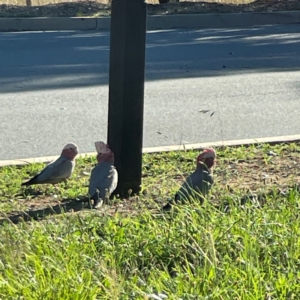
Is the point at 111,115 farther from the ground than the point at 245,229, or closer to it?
farther from the ground

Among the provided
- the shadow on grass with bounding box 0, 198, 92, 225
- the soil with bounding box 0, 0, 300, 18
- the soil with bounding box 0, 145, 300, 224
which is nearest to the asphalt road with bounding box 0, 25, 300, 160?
the soil with bounding box 0, 145, 300, 224

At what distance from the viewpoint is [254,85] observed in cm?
916

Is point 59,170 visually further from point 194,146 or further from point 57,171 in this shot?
point 194,146

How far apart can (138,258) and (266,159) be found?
7.55 feet

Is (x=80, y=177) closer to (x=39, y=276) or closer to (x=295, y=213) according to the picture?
(x=295, y=213)

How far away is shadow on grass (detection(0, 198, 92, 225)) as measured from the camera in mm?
4730

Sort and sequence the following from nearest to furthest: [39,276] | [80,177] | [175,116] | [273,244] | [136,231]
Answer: [39,276]
[273,244]
[136,231]
[80,177]
[175,116]

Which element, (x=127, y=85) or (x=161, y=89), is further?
(x=161, y=89)

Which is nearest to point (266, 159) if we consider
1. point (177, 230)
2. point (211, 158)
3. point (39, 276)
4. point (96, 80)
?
point (211, 158)

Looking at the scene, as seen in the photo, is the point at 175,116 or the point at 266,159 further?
the point at 175,116

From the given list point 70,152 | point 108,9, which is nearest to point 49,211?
point 70,152

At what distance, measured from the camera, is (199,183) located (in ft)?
15.7

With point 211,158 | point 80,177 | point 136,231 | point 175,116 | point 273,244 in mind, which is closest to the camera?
point 273,244

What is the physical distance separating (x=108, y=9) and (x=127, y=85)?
11075mm
